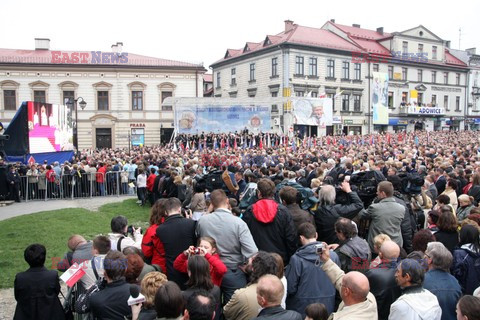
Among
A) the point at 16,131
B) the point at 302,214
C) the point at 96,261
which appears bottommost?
the point at 96,261

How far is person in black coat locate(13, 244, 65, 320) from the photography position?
15.1 feet

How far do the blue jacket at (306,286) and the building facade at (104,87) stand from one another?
39.7 meters

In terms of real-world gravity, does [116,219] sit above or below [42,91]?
below

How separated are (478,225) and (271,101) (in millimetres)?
32317

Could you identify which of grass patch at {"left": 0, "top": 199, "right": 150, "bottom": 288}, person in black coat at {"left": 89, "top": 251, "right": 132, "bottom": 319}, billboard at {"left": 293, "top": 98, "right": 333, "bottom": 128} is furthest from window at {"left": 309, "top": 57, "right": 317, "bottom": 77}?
person in black coat at {"left": 89, "top": 251, "right": 132, "bottom": 319}

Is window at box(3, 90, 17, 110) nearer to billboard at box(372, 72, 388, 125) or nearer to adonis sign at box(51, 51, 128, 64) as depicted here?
adonis sign at box(51, 51, 128, 64)

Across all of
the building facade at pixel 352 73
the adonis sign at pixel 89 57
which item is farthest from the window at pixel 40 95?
the building facade at pixel 352 73

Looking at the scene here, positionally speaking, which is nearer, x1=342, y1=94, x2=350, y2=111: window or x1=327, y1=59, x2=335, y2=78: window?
x1=327, y1=59, x2=335, y2=78: window

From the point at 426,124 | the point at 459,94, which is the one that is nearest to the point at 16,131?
the point at 426,124

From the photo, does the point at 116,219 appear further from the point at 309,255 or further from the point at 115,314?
the point at 309,255

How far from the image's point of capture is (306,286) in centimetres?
417

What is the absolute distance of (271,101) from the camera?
122ft

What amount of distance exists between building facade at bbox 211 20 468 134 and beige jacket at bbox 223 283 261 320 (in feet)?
118

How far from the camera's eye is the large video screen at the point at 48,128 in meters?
19.9
